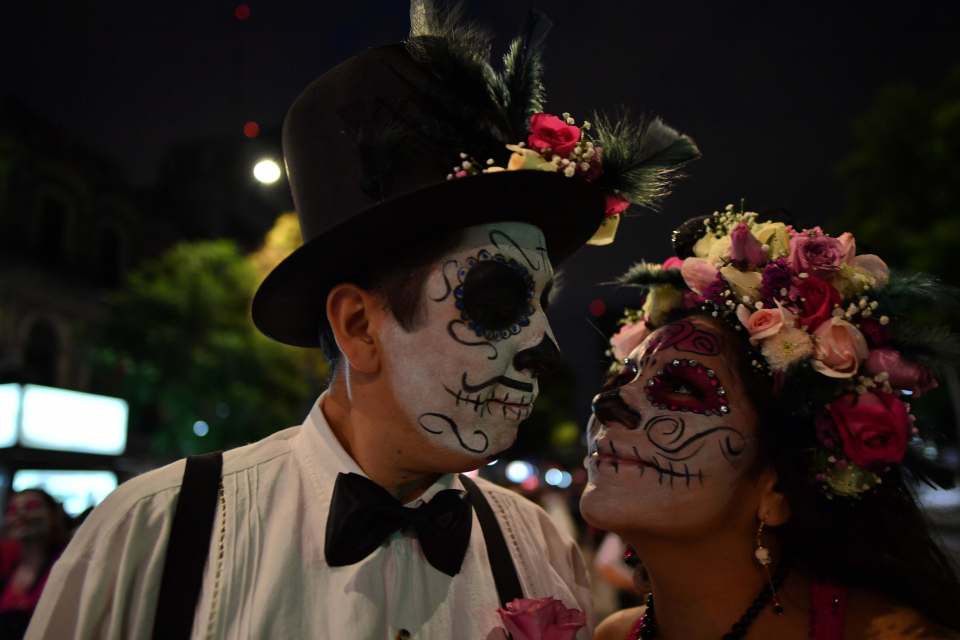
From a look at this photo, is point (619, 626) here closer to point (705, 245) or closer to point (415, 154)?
point (705, 245)

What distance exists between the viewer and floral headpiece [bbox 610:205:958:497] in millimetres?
2527

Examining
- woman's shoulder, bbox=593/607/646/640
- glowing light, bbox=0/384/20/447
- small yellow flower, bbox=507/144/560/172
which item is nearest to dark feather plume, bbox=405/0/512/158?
small yellow flower, bbox=507/144/560/172

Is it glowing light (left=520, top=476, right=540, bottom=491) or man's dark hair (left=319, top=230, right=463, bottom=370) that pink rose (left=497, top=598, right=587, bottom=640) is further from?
glowing light (left=520, top=476, right=540, bottom=491)

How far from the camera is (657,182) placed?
2.52 m

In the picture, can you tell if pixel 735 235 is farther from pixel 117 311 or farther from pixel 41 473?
pixel 117 311

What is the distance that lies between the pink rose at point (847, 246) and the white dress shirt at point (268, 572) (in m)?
1.61

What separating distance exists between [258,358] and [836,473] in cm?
1948

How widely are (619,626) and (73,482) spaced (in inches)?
340

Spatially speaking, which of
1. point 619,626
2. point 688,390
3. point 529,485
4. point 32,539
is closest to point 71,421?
point 32,539

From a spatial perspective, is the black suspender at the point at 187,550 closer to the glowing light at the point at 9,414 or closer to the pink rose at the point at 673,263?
the pink rose at the point at 673,263

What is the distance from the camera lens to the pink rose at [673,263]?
3086mm

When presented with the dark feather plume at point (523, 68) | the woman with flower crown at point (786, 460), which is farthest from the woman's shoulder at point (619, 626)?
the dark feather plume at point (523, 68)

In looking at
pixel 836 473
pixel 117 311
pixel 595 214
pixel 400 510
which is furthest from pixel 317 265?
pixel 117 311

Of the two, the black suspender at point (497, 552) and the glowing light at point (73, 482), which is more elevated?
the glowing light at point (73, 482)
